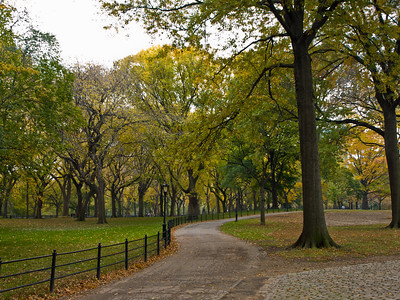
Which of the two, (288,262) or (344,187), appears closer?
(288,262)

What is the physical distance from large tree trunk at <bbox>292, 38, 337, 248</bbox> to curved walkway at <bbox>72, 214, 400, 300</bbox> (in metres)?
2.97

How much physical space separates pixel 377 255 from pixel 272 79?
10.9 m

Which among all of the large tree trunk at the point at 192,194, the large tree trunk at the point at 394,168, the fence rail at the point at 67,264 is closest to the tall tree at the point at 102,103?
the large tree trunk at the point at 192,194

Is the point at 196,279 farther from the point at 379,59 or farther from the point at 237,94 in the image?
the point at 379,59

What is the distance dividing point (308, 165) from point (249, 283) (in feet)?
22.9

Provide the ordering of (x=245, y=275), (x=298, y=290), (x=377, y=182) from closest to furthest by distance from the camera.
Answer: (x=298, y=290) < (x=245, y=275) < (x=377, y=182)

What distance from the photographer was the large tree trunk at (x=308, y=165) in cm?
1287

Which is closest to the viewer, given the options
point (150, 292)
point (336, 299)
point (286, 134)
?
point (336, 299)

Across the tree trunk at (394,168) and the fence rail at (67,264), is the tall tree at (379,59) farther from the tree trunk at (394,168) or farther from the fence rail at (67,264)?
the fence rail at (67,264)

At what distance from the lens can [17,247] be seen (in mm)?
14836

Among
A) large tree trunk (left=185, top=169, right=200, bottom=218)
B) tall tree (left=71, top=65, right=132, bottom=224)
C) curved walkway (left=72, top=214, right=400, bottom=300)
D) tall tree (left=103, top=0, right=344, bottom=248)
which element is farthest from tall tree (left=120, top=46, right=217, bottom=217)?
curved walkway (left=72, top=214, right=400, bottom=300)

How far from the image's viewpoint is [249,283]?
7863 mm

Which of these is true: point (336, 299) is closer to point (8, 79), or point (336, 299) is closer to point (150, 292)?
point (150, 292)

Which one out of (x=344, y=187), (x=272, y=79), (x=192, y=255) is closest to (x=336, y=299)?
(x=192, y=255)
